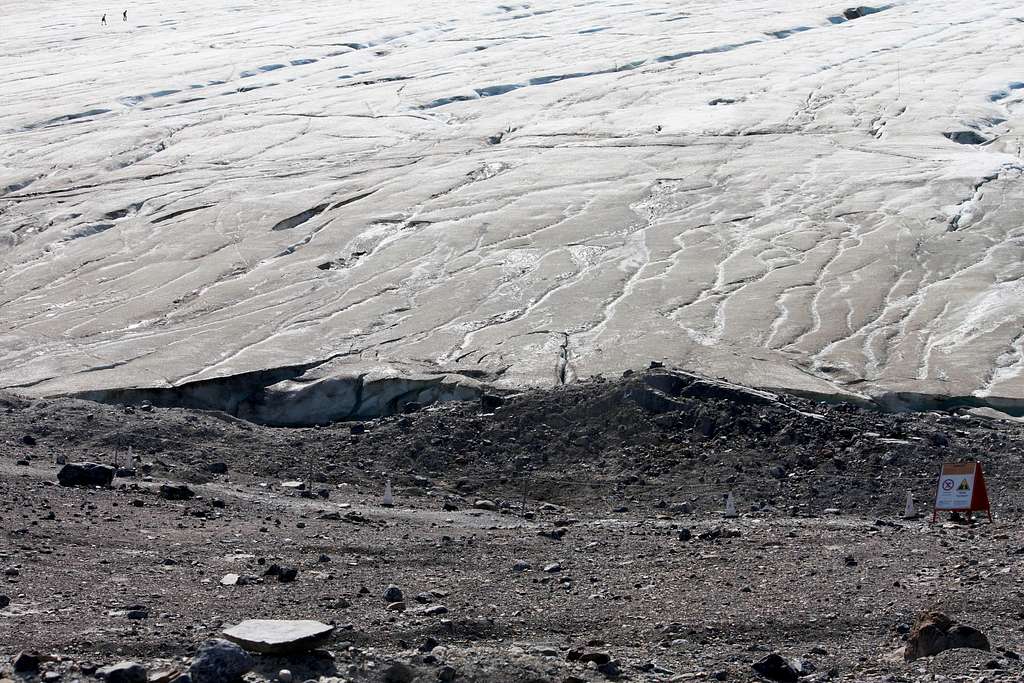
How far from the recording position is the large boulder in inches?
233

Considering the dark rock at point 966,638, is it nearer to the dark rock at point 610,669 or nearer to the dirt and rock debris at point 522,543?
the dirt and rock debris at point 522,543

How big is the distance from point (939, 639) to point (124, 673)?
334 cm

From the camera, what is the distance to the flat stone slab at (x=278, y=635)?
5594mm

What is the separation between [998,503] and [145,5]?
45.3 metres

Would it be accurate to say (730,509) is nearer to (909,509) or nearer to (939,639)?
(909,509)

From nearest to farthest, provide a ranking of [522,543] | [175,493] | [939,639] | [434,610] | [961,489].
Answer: [939,639]
[434,610]
[522,543]
[961,489]
[175,493]

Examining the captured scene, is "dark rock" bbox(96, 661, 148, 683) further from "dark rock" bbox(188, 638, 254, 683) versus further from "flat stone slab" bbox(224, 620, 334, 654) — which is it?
"flat stone slab" bbox(224, 620, 334, 654)

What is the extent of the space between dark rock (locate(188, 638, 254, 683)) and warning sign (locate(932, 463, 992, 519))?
520 centimetres

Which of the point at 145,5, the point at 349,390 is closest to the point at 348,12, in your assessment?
the point at 145,5

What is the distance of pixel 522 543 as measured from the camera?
27.1 feet

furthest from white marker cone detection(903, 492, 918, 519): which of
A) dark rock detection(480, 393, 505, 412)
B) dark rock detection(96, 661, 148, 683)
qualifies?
dark rock detection(96, 661, 148, 683)

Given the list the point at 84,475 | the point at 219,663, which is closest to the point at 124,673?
the point at 219,663

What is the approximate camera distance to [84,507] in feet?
28.0

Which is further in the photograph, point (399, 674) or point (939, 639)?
point (939, 639)
